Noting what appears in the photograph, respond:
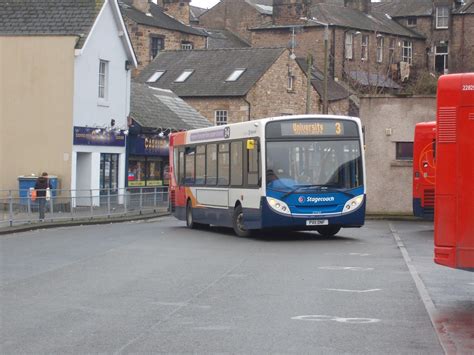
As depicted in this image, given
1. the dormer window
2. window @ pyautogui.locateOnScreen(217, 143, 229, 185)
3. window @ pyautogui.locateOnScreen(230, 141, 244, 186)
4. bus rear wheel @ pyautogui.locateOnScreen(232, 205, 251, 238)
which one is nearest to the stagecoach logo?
window @ pyautogui.locateOnScreen(230, 141, 244, 186)

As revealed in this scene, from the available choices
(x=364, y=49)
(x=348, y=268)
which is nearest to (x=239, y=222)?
(x=348, y=268)

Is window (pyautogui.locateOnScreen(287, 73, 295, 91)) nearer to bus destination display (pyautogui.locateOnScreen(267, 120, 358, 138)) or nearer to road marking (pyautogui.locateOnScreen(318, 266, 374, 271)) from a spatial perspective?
bus destination display (pyautogui.locateOnScreen(267, 120, 358, 138))

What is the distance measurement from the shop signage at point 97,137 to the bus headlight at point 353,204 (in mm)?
18024

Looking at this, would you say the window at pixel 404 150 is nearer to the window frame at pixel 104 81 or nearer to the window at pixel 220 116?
the window frame at pixel 104 81

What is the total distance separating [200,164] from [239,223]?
12.3 ft

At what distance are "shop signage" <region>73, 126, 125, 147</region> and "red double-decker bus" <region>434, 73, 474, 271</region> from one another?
28.7 m

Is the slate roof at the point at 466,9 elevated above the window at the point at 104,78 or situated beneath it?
elevated above

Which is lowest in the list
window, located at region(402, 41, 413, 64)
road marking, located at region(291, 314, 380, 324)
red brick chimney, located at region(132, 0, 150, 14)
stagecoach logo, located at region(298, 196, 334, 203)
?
road marking, located at region(291, 314, 380, 324)

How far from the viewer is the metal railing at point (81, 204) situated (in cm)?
2883

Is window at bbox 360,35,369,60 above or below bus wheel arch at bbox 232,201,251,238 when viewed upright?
above

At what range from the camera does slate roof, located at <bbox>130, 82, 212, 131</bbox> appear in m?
47.8

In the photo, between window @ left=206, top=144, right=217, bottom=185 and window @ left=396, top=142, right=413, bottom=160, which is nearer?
window @ left=206, top=144, right=217, bottom=185

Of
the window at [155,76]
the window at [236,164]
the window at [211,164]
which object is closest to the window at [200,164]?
the window at [211,164]

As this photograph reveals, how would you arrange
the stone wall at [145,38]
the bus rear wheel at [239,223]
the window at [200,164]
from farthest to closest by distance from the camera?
the stone wall at [145,38], the window at [200,164], the bus rear wheel at [239,223]
